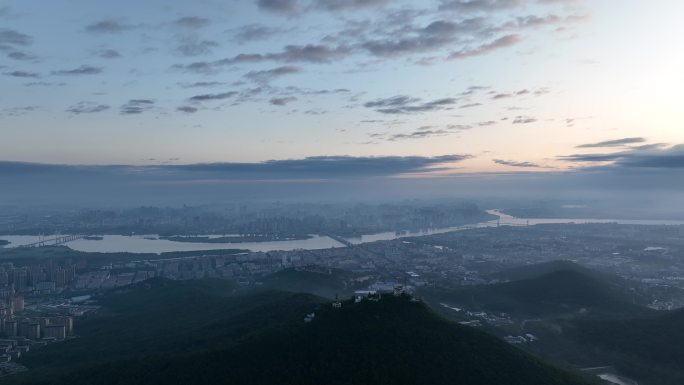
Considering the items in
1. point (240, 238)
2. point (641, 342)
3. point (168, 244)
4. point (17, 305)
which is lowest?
point (168, 244)

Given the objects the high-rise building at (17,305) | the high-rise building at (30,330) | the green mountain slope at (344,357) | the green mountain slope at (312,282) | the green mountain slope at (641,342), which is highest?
the green mountain slope at (344,357)

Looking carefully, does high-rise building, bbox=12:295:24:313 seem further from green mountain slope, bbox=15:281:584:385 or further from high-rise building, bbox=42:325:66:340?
green mountain slope, bbox=15:281:584:385

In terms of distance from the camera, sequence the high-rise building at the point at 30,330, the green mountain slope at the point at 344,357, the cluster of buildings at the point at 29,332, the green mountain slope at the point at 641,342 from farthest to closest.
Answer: the high-rise building at the point at 30,330, the cluster of buildings at the point at 29,332, the green mountain slope at the point at 641,342, the green mountain slope at the point at 344,357

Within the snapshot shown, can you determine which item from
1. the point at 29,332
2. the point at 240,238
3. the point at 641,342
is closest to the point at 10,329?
the point at 29,332

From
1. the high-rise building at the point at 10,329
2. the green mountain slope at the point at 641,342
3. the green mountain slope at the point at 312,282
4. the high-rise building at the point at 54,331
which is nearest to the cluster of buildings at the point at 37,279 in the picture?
the high-rise building at the point at 10,329

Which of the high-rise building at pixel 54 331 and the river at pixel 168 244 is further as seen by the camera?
the river at pixel 168 244

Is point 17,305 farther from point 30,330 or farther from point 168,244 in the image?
point 168,244

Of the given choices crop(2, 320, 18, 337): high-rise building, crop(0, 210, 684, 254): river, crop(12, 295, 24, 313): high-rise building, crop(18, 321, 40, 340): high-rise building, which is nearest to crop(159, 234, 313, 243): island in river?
crop(0, 210, 684, 254): river

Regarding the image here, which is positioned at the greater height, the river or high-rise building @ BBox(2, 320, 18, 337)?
high-rise building @ BBox(2, 320, 18, 337)

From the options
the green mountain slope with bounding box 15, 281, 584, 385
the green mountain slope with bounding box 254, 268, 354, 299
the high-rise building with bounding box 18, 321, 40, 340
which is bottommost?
the high-rise building with bounding box 18, 321, 40, 340

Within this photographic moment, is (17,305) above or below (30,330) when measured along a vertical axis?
below

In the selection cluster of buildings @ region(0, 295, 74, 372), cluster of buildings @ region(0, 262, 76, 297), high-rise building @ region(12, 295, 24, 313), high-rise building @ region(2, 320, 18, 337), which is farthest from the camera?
cluster of buildings @ region(0, 262, 76, 297)

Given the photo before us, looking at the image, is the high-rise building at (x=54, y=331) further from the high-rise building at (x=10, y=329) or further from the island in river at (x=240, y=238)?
the island in river at (x=240, y=238)
